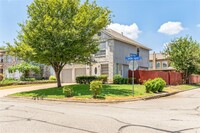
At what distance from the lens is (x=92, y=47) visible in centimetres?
2272

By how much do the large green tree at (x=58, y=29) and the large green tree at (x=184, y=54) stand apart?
16857 millimetres

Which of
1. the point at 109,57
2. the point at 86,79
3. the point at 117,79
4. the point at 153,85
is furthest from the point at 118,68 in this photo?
the point at 153,85

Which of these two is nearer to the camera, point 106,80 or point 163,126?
point 163,126

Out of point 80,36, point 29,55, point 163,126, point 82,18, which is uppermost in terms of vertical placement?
point 82,18

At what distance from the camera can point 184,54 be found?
34.3 meters

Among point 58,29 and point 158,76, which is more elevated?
point 58,29

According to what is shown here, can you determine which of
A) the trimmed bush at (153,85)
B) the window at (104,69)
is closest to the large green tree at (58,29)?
the trimmed bush at (153,85)

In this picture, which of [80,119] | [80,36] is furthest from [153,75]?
[80,119]

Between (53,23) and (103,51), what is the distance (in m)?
13.3

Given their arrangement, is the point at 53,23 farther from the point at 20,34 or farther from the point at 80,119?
the point at 80,119

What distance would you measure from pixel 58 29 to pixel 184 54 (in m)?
21.2

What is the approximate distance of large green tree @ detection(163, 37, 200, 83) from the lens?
3403 centimetres

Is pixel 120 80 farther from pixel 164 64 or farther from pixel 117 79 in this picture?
pixel 164 64

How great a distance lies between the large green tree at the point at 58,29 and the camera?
19703mm
